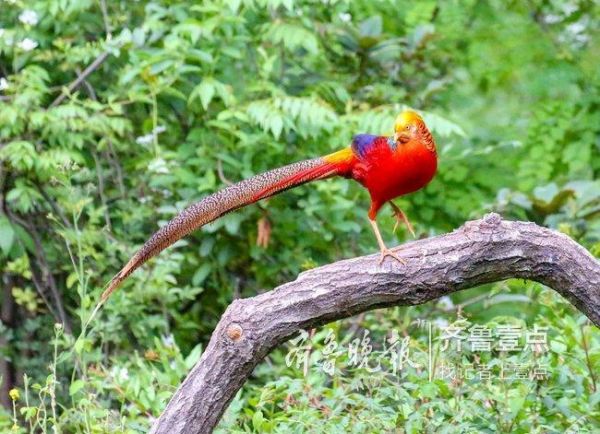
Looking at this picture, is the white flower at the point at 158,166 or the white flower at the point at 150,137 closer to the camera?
the white flower at the point at 158,166

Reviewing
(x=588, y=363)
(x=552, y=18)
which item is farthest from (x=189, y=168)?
(x=552, y=18)

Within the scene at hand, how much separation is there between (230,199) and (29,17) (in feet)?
7.62

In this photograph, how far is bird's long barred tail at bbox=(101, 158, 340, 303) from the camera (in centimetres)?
328

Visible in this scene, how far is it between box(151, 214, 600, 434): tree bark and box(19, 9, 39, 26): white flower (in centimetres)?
243

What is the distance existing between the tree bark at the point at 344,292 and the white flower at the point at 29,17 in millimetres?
2425

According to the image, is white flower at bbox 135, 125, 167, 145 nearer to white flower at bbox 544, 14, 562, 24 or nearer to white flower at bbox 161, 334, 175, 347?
white flower at bbox 161, 334, 175, 347

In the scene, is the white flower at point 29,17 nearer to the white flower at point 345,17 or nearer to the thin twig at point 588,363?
the white flower at point 345,17

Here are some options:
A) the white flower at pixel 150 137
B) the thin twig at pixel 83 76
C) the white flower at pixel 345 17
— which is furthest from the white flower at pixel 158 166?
the white flower at pixel 345 17

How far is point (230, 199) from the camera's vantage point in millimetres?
3281

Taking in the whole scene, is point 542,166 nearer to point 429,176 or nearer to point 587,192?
point 587,192

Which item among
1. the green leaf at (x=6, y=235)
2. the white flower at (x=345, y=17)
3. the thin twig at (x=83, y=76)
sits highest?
the thin twig at (x=83, y=76)

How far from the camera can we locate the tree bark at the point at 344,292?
3.22 m

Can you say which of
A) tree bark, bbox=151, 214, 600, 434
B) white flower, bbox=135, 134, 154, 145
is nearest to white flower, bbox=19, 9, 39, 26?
white flower, bbox=135, 134, 154, 145

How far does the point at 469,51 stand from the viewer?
682 centimetres
